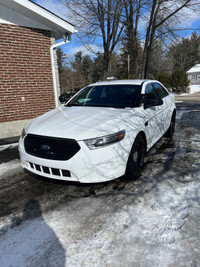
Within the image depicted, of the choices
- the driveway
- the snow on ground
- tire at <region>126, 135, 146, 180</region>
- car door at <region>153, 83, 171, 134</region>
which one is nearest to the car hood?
tire at <region>126, 135, 146, 180</region>

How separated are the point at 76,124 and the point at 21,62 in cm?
475

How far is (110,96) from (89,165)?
69.7 inches

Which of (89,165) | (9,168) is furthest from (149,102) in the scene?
(9,168)

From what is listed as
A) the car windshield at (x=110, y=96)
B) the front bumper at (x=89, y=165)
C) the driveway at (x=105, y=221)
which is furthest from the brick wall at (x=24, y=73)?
the front bumper at (x=89, y=165)

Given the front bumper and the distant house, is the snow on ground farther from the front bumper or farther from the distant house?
the distant house

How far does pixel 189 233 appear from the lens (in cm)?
206

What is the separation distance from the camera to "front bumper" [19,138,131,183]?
2.52 meters

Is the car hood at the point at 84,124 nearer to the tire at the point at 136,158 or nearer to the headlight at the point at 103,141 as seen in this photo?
the headlight at the point at 103,141

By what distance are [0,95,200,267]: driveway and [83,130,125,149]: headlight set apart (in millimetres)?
625

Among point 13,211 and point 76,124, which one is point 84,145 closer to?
point 76,124

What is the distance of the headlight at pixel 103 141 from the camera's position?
8.34 ft

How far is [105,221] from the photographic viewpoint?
2309 mm

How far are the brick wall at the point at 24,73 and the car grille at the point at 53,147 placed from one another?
417 cm

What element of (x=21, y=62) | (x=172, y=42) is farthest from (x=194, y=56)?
(x=21, y=62)
